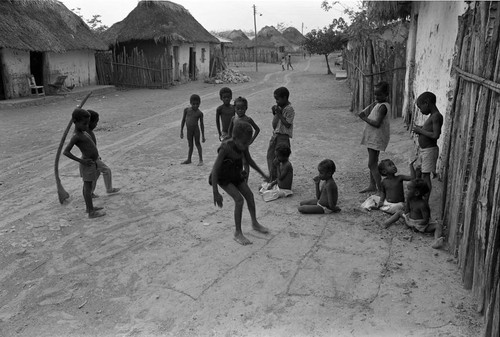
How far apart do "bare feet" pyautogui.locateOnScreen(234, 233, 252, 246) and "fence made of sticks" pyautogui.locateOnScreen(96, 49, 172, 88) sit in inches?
689

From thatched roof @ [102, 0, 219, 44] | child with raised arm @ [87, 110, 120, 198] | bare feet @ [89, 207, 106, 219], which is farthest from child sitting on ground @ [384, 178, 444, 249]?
thatched roof @ [102, 0, 219, 44]

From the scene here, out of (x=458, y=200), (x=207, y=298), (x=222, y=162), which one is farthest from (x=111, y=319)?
(x=458, y=200)

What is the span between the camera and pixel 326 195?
4723 millimetres

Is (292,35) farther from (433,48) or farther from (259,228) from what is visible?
(259,228)

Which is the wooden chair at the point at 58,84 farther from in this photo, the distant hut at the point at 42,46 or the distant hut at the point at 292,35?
the distant hut at the point at 292,35

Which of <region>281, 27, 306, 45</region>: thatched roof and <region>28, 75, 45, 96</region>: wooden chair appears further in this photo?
<region>281, 27, 306, 45</region>: thatched roof

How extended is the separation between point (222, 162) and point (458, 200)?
2.03 m

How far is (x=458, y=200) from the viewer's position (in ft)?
11.3

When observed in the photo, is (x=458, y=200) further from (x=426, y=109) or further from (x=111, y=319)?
(x=111, y=319)

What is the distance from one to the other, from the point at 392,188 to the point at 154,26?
20.1 metres

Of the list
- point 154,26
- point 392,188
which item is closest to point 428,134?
point 392,188

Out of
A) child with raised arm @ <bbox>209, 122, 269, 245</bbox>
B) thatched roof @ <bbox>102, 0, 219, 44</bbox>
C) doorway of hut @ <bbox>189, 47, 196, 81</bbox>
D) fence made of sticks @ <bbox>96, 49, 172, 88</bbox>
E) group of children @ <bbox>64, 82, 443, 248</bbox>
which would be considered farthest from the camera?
doorway of hut @ <bbox>189, 47, 196, 81</bbox>

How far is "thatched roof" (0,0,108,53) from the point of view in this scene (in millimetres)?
14945

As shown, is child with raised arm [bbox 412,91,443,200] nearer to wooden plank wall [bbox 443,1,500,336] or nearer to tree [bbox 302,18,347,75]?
wooden plank wall [bbox 443,1,500,336]
